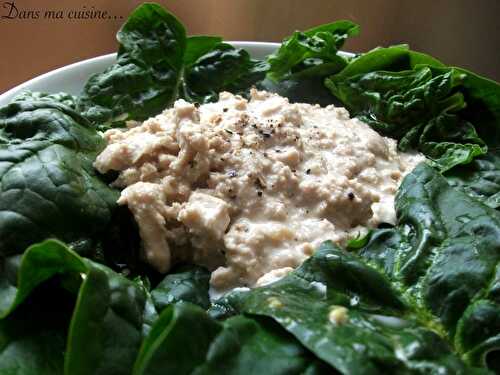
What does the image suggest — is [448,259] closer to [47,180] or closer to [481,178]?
[481,178]

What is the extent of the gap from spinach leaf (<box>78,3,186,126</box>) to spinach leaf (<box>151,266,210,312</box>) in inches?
24.3

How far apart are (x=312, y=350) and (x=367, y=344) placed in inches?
3.4

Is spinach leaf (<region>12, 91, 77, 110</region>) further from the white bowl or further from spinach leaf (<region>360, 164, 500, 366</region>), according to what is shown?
spinach leaf (<region>360, 164, 500, 366</region>)

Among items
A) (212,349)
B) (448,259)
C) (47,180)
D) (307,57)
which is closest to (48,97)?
(47,180)

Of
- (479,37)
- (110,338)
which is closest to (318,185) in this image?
(110,338)

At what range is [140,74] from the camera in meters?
1.85

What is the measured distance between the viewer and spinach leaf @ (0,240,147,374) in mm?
999

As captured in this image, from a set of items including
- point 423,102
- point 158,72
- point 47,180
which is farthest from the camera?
point 158,72

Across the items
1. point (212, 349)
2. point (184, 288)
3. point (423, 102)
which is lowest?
Answer: point (184, 288)

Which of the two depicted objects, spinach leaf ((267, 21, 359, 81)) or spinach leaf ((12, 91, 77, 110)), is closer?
spinach leaf ((12, 91, 77, 110))

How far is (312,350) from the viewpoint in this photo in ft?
3.19

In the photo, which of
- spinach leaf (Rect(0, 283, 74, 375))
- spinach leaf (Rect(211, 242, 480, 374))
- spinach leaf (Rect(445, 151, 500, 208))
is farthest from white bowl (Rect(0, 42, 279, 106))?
spinach leaf (Rect(445, 151, 500, 208))

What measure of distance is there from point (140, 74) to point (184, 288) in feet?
2.61

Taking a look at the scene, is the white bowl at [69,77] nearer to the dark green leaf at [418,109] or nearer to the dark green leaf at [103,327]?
the dark green leaf at [418,109]
